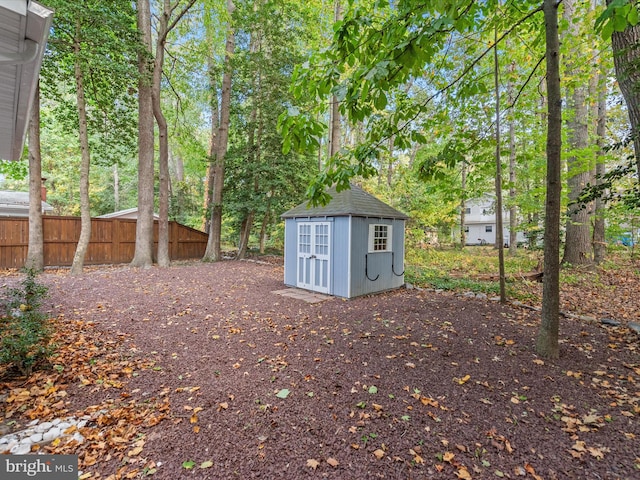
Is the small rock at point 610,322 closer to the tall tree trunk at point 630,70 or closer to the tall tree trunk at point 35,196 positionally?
the tall tree trunk at point 630,70

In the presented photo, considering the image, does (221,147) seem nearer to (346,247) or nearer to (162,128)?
(162,128)

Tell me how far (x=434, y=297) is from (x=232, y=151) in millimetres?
9795

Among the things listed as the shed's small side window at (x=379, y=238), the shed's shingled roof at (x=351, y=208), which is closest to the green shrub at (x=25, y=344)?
the shed's shingled roof at (x=351, y=208)

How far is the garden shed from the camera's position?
6445 millimetres

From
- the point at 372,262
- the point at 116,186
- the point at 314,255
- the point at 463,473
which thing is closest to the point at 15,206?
the point at 116,186

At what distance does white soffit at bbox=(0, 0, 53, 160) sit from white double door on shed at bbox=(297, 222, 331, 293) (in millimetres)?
5118

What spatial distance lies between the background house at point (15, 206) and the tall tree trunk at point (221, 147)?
8000 millimetres

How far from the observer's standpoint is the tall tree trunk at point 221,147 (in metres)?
11.2

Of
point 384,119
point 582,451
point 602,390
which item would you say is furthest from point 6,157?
point 602,390

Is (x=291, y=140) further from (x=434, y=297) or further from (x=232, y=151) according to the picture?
(x=232, y=151)

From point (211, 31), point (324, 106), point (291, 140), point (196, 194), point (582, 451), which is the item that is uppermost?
point (211, 31)

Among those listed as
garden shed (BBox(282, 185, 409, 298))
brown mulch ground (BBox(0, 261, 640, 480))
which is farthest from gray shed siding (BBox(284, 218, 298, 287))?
brown mulch ground (BBox(0, 261, 640, 480))

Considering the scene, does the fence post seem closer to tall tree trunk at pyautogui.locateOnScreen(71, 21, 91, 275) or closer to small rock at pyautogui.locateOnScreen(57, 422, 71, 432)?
tall tree trunk at pyautogui.locateOnScreen(71, 21, 91, 275)

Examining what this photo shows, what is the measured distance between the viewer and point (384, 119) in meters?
3.59
